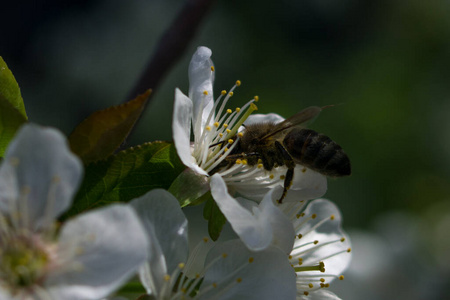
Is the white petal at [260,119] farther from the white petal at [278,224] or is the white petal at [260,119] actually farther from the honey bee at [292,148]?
the white petal at [278,224]

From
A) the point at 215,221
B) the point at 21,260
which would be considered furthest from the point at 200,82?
the point at 21,260

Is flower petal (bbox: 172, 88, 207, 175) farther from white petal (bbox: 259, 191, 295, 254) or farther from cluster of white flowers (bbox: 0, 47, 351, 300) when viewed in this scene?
white petal (bbox: 259, 191, 295, 254)

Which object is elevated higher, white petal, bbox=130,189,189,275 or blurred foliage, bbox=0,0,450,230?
white petal, bbox=130,189,189,275

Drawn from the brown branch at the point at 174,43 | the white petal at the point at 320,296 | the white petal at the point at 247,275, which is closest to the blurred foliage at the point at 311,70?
the brown branch at the point at 174,43

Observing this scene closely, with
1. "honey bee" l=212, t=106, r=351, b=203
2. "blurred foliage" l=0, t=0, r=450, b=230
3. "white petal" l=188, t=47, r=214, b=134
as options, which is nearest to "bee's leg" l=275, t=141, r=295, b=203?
"honey bee" l=212, t=106, r=351, b=203

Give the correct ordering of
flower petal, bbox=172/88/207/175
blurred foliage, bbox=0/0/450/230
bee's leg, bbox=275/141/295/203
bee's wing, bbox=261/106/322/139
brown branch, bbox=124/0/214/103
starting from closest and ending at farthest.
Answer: flower petal, bbox=172/88/207/175 → bee's leg, bbox=275/141/295/203 → bee's wing, bbox=261/106/322/139 → brown branch, bbox=124/0/214/103 → blurred foliage, bbox=0/0/450/230

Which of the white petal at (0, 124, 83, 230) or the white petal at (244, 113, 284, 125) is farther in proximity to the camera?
the white petal at (244, 113, 284, 125)
